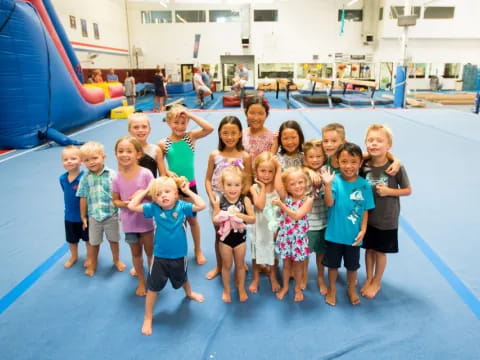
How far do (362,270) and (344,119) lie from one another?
26.9ft

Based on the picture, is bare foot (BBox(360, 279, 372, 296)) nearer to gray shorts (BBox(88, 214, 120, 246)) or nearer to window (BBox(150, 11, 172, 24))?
gray shorts (BBox(88, 214, 120, 246))

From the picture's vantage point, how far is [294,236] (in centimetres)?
242

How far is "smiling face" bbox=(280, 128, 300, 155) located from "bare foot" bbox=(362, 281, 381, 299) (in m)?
1.14

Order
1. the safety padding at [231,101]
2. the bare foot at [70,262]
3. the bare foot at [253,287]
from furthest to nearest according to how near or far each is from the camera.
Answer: the safety padding at [231,101]
the bare foot at [70,262]
the bare foot at [253,287]

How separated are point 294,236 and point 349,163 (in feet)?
2.02

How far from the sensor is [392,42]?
22.5m

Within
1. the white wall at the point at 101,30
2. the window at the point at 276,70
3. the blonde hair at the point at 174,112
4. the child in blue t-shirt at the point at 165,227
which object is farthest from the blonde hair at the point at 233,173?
the window at the point at 276,70

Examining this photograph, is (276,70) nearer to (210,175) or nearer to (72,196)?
(210,175)

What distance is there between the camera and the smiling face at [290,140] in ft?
8.50

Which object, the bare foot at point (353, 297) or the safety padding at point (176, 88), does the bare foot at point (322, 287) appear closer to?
the bare foot at point (353, 297)

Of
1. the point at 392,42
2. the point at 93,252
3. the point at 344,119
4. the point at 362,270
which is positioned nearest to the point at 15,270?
the point at 93,252

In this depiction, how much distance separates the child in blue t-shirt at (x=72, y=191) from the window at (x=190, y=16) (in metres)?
22.8

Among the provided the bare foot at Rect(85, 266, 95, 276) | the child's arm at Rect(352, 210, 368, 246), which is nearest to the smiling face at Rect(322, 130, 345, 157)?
the child's arm at Rect(352, 210, 368, 246)

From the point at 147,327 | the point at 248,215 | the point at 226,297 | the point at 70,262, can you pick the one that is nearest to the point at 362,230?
the point at 248,215
